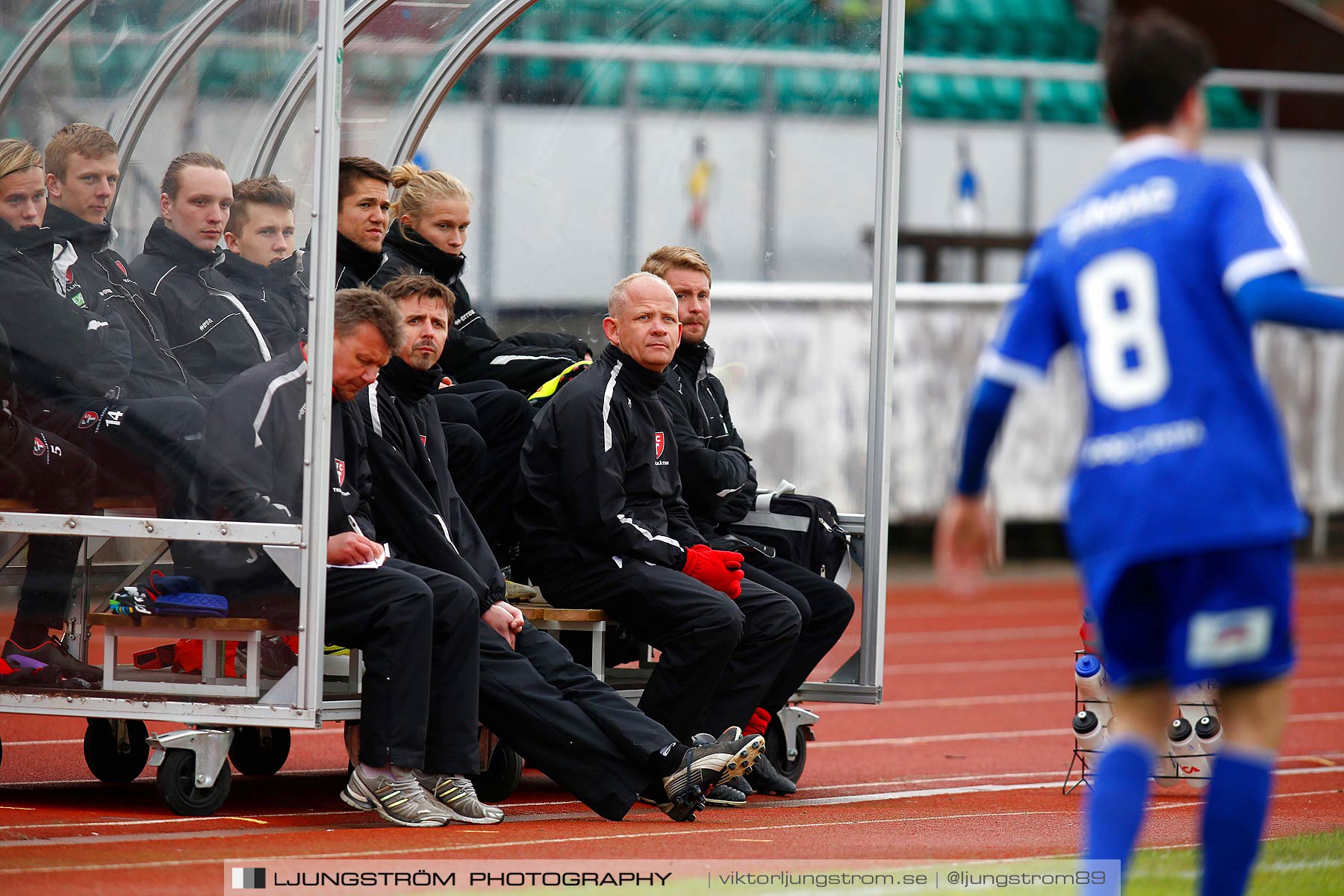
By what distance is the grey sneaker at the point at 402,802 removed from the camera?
231 inches

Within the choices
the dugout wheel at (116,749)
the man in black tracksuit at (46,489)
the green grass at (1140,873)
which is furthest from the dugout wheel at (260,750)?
the green grass at (1140,873)

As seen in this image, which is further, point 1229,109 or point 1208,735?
point 1229,109

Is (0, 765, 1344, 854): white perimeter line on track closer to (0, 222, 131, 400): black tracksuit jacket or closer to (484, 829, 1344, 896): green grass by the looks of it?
(484, 829, 1344, 896): green grass

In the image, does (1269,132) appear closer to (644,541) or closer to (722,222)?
(722,222)

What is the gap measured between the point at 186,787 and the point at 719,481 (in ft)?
8.00

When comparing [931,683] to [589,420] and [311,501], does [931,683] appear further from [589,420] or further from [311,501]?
[311,501]

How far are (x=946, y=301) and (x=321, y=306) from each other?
12.9 metres

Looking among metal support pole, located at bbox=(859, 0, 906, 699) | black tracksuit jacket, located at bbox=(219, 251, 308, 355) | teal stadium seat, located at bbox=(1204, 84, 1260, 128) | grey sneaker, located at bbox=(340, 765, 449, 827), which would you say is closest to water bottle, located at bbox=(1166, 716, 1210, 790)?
metal support pole, located at bbox=(859, 0, 906, 699)

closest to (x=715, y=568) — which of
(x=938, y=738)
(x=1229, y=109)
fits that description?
(x=938, y=738)

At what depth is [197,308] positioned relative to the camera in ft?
20.0

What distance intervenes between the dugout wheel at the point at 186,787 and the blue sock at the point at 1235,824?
12.1 feet

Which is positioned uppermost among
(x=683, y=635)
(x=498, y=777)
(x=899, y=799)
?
(x=683, y=635)

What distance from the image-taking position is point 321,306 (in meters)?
5.80

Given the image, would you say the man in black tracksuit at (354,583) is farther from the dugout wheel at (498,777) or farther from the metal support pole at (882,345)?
the metal support pole at (882,345)
